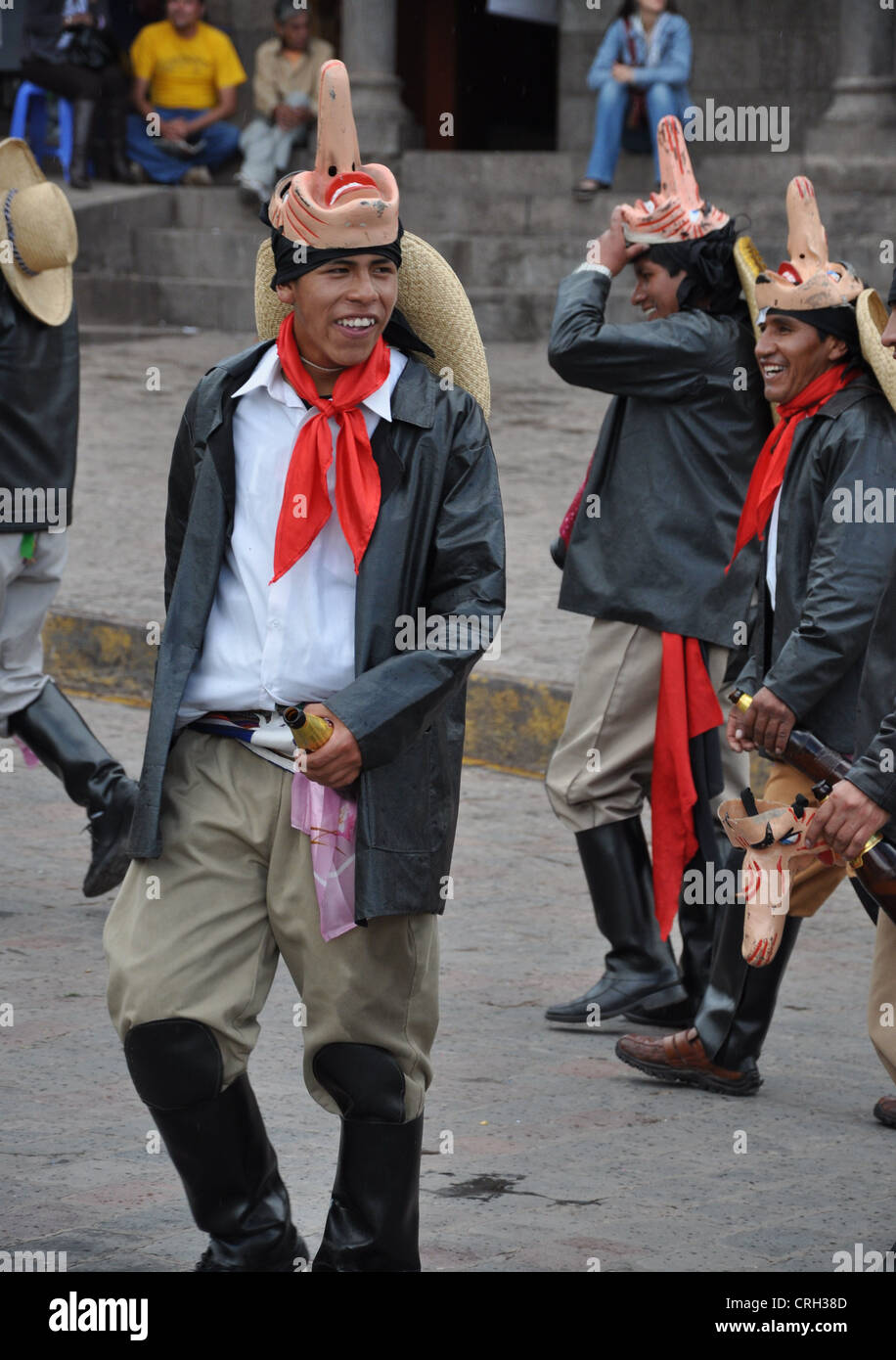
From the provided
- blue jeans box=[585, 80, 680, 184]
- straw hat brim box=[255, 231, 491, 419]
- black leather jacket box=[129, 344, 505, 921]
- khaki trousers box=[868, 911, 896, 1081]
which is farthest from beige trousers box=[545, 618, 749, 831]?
blue jeans box=[585, 80, 680, 184]

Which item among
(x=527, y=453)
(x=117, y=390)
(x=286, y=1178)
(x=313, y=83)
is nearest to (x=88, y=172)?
(x=313, y=83)

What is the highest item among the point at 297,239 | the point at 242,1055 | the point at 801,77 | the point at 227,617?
the point at 801,77

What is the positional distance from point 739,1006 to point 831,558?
3.53ft

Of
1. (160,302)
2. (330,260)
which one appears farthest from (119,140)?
(330,260)

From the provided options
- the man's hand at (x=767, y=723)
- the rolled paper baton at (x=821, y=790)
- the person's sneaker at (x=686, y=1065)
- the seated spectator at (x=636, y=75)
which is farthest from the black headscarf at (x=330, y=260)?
the seated spectator at (x=636, y=75)

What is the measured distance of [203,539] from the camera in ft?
12.1

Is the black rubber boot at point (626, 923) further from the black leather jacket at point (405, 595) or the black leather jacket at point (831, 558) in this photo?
the black leather jacket at point (405, 595)

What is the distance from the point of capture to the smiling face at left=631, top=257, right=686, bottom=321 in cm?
562

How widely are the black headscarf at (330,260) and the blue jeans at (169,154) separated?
14634mm

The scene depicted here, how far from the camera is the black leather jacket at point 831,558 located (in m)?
4.69

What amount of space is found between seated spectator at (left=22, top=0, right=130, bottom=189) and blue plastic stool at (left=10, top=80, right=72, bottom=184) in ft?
0.19
